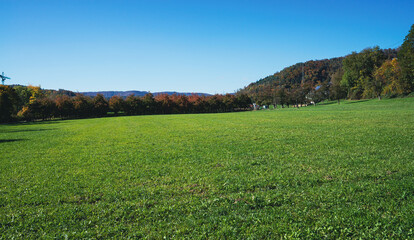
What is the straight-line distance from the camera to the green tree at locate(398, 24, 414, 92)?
2408 inches

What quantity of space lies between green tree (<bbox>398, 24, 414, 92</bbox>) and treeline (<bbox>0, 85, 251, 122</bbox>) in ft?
244

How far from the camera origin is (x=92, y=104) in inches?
3748

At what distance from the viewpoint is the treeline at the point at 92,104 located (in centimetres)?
7519

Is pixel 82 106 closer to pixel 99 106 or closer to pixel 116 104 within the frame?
pixel 99 106

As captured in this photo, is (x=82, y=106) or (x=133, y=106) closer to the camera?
(x=82, y=106)

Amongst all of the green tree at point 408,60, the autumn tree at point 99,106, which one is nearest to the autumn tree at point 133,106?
the autumn tree at point 99,106

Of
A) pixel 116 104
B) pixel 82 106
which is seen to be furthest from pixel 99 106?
pixel 116 104

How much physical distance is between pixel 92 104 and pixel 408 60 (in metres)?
114

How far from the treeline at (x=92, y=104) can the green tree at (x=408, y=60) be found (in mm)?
74341

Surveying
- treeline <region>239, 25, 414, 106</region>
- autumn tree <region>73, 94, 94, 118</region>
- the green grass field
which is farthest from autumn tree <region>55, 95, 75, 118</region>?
treeline <region>239, 25, 414, 106</region>

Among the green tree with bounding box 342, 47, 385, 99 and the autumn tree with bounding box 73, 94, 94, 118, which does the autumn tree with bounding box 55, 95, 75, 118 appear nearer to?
the autumn tree with bounding box 73, 94, 94, 118

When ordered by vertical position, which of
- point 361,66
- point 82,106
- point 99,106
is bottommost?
point 99,106

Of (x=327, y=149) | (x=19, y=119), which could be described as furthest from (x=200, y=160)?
(x=19, y=119)

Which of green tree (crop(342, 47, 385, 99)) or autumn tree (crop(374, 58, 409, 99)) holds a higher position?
green tree (crop(342, 47, 385, 99))
